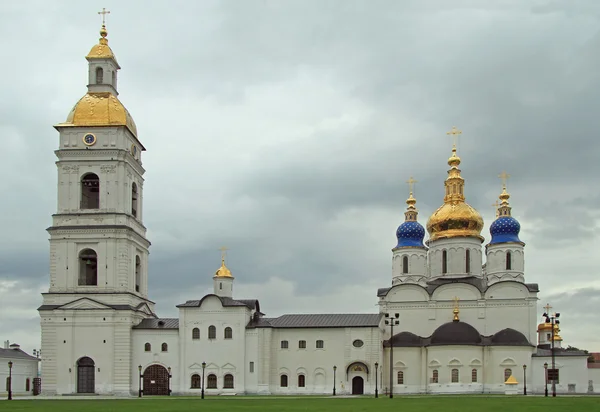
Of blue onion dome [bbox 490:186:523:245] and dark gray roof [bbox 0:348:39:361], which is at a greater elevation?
blue onion dome [bbox 490:186:523:245]

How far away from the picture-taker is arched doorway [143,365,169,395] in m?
Answer: 59.8

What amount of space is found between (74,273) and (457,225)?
2819 cm

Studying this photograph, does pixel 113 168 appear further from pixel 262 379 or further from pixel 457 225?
pixel 457 225

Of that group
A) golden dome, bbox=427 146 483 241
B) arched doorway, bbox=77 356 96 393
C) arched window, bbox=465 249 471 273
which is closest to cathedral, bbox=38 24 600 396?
arched doorway, bbox=77 356 96 393

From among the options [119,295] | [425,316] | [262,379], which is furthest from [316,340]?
[119,295]

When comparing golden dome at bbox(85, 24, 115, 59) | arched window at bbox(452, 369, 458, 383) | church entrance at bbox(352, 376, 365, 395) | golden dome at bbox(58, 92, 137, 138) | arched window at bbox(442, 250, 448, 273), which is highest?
golden dome at bbox(85, 24, 115, 59)

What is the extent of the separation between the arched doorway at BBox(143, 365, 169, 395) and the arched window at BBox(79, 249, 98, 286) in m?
6.82

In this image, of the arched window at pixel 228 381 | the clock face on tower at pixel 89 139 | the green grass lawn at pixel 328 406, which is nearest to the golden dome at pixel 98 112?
the clock face on tower at pixel 89 139

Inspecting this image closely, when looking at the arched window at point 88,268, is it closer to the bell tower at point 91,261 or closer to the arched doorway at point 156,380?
the bell tower at point 91,261

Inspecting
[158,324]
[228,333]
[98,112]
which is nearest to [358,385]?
[228,333]

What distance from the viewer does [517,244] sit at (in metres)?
66.4

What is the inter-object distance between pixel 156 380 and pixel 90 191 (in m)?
13.3

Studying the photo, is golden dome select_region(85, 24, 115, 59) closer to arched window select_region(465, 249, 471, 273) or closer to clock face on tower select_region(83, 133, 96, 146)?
clock face on tower select_region(83, 133, 96, 146)

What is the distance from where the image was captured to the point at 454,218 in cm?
6844
